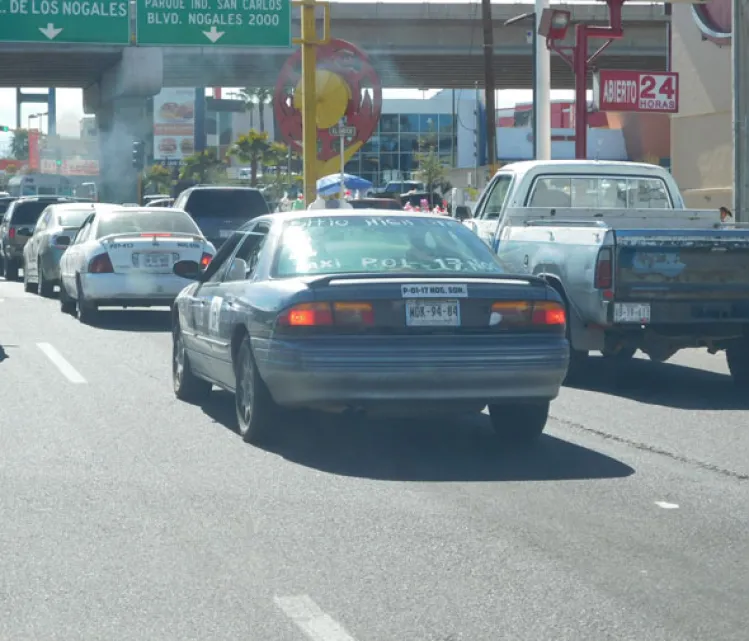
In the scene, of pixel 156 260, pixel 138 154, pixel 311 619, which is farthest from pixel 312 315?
pixel 138 154

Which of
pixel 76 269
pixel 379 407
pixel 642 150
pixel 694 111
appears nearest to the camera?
pixel 379 407

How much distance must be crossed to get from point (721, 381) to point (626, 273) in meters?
2.04

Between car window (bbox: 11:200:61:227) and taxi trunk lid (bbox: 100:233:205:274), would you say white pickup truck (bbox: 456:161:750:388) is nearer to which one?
taxi trunk lid (bbox: 100:233:205:274)

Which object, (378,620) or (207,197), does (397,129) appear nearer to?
(207,197)

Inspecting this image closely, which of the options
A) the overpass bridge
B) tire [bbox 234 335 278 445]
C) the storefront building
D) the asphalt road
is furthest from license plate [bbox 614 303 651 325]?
the overpass bridge

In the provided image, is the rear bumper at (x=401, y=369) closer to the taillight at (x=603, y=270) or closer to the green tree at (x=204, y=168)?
the taillight at (x=603, y=270)

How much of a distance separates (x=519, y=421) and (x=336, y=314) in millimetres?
1569

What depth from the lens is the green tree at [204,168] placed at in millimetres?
109625

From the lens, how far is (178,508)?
7.68m

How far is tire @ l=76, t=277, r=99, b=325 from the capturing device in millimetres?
19750

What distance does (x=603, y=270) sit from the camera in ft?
40.7

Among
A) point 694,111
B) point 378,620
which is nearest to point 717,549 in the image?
point 378,620

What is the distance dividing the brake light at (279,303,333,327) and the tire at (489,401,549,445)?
54.0 inches

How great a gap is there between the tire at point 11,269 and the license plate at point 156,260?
540 inches
